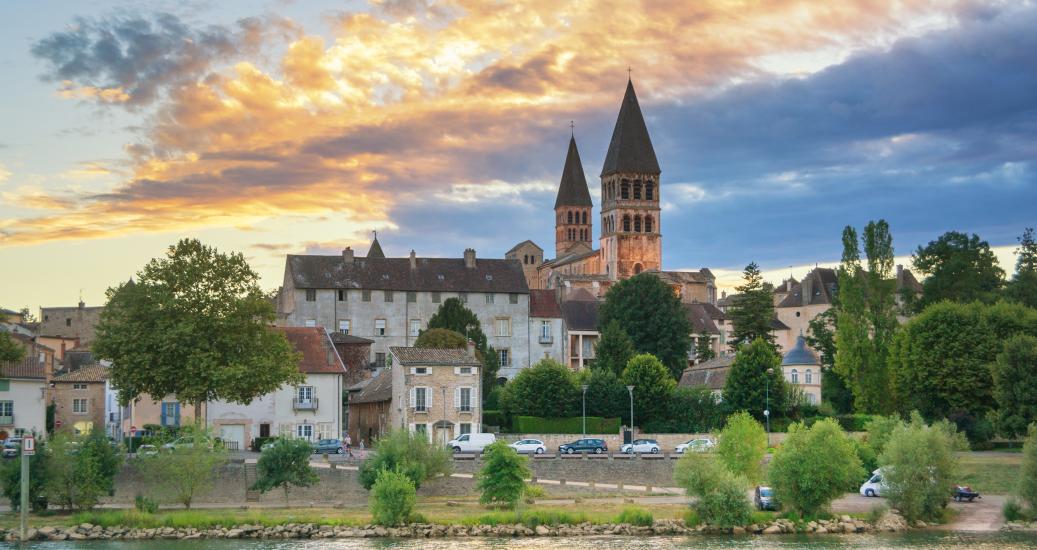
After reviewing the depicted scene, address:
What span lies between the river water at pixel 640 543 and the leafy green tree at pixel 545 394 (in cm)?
2710

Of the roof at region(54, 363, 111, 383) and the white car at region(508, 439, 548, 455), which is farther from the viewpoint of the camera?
the roof at region(54, 363, 111, 383)

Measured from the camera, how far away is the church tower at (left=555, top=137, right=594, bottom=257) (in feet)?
597

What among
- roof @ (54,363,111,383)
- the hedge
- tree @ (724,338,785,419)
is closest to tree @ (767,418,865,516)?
tree @ (724,338,785,419)

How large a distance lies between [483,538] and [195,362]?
756 inches

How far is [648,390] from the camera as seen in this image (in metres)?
75.9

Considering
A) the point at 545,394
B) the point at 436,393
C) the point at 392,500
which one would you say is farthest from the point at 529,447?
the point at 392,500

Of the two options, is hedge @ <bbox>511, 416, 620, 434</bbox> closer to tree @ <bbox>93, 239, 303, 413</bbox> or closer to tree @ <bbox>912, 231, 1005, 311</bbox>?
tree @ <bbox>93, 239, 303, 413</bbox>

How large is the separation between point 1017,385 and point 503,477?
2717 cm

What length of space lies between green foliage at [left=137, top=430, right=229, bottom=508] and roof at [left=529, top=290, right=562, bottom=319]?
53950mm

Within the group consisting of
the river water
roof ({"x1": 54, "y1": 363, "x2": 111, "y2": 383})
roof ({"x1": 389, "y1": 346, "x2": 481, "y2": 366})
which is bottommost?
the river water

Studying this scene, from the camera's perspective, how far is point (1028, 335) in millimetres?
67000

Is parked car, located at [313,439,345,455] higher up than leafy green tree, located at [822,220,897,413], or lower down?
lower down

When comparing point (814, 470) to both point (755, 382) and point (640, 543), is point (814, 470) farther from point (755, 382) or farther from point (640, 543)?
point (755, 382)

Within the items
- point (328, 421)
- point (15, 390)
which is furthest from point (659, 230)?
point (15, 390)
